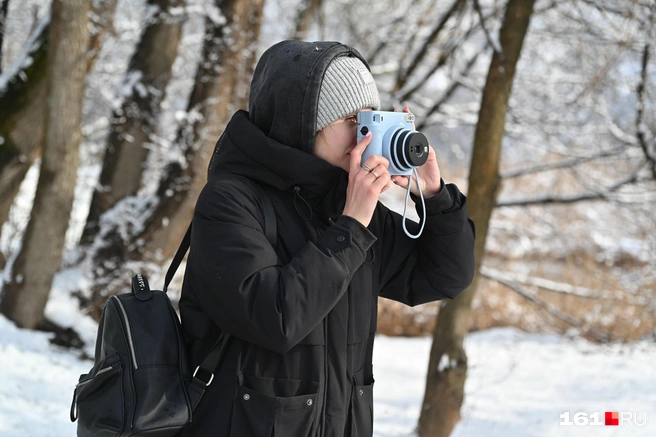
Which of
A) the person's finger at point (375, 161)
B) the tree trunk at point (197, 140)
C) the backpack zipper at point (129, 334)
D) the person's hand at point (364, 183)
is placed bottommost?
the backpack zipper at point (129, 334)

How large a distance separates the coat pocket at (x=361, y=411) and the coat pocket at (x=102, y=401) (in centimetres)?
52

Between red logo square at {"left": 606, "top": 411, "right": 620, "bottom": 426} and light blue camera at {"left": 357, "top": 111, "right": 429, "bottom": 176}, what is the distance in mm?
3768

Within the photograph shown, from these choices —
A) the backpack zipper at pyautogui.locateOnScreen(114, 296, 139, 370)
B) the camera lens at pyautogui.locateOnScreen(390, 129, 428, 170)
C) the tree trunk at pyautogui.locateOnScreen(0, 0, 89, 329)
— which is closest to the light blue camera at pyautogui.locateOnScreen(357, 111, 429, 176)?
the camera lens at pyautogui.locateOnScreen(390, 129, 428, 170)

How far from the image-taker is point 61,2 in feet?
15.3

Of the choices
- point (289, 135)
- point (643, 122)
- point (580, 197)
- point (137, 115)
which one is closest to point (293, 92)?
point (289, 135)

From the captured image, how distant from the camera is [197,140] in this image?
219 inches

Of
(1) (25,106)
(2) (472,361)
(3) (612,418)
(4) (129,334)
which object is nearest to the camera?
(4) (129,334)

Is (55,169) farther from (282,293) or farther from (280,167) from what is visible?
(282,293)

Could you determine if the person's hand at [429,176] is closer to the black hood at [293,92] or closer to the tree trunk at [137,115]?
the black hood at [293,92]

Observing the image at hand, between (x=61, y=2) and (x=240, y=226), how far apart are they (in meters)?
3.77

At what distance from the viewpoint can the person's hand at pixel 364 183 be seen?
158 centimetres

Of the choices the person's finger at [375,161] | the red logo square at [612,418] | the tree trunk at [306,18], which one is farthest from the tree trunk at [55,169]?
the red logo square at [612,418]

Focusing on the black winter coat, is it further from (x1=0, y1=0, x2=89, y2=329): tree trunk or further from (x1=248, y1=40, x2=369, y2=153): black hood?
(x1=0, y1=0, x2=89, y2=329): tree trunk

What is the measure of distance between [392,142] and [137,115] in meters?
4.52
